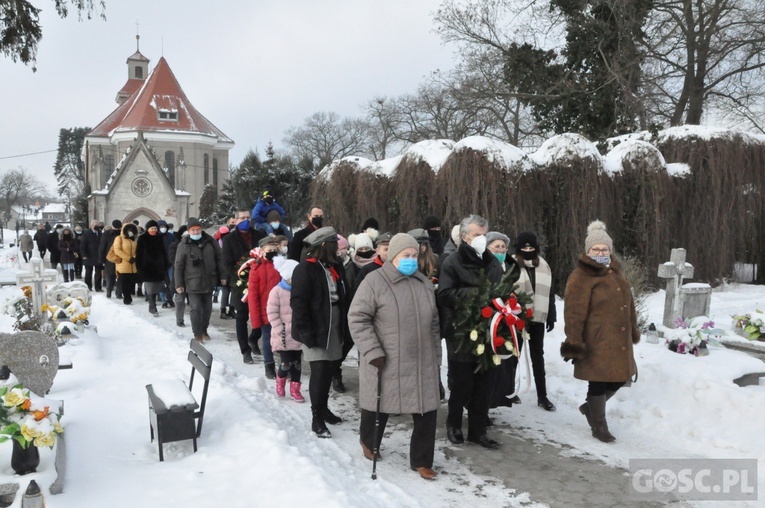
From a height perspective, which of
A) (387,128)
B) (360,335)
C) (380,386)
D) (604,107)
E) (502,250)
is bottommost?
(380,386)

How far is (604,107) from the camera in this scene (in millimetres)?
20594

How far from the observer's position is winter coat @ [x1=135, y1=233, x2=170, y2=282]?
40.0 ft

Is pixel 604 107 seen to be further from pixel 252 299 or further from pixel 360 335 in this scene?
pixel 360 335

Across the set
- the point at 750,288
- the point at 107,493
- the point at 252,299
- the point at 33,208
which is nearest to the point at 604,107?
the point at 750,288

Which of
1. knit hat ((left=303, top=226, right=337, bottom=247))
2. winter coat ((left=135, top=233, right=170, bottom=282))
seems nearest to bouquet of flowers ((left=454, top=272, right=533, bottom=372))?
knit hat ((left=303, top=226, right=337, bottom=247))

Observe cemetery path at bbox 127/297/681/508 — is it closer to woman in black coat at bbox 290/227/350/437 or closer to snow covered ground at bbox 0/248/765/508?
snow covered ground at bbox 0/248/765/508

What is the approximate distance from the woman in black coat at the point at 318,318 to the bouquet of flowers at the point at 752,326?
669 cm

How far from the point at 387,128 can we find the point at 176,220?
17236 millimetres

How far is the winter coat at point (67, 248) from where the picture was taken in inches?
696

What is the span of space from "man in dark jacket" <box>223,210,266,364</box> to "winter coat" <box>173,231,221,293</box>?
0.25 meters

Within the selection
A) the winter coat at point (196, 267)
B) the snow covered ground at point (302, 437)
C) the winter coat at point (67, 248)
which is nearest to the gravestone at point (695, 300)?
the snow covered ground at point (302, 437)

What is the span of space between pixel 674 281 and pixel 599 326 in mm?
4630

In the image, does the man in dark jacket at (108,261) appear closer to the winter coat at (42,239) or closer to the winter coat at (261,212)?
the winter coat at (261,212)

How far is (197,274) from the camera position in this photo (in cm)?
973
